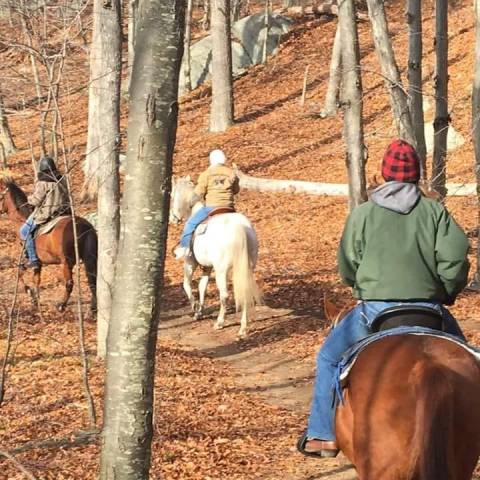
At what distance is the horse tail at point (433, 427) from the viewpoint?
4809mm

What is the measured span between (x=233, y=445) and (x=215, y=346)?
195 inches

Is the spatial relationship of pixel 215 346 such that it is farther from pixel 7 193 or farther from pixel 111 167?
pixel 7 193

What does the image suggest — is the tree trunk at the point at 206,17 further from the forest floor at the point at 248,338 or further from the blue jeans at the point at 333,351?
the blue jeans at the point at 333,351

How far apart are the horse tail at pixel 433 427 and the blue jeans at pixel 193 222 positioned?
9.32 meters

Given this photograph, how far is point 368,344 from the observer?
543cm

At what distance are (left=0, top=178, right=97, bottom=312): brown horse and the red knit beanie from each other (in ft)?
31.6

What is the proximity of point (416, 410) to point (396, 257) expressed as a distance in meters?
1.11

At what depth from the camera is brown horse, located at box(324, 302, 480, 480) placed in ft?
15.9

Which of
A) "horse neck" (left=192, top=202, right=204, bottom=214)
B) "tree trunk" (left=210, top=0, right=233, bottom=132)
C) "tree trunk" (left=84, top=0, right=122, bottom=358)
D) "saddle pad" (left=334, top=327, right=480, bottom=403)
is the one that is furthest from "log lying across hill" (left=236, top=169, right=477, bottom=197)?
"saddle pad" (left=334, top=327, right=480, bottom=403)

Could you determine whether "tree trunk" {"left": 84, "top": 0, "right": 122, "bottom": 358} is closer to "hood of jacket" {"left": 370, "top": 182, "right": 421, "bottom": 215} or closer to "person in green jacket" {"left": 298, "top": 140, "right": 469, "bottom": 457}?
"person in green jacket" {"left": 298, "top": 140, "right": 469, "bottom": 457}

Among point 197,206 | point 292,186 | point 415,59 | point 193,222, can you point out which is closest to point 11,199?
point 197,206

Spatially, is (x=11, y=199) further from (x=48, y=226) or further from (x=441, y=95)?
(x=441, y=95)

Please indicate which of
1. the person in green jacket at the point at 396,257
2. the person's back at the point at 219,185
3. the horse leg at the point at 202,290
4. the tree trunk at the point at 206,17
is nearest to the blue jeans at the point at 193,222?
the person's back at the point at 219,185

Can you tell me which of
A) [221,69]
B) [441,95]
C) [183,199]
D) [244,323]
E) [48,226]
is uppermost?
[221,69]
